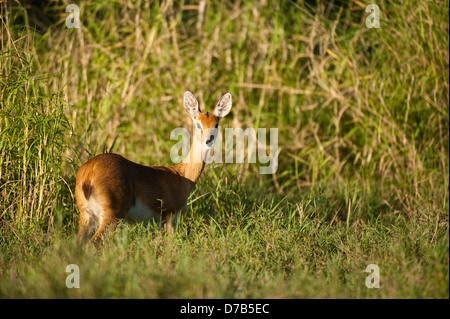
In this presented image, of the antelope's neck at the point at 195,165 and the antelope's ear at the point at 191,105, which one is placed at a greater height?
the antelope's ear at the point at 191,105

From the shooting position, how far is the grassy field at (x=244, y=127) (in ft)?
11.1

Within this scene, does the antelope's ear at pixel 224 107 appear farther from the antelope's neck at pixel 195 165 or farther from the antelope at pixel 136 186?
the antelope's neck at pixel 195 165

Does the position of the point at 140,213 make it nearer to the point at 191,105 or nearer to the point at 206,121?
the point at 206,121

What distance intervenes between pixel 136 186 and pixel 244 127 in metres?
2.92

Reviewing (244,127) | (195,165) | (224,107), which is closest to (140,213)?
(195,165)

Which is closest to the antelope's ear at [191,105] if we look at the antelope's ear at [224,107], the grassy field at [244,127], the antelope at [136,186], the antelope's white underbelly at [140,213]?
the antelope at [136,186]

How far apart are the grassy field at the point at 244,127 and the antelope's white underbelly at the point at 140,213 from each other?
0.32ft

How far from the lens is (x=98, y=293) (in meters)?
3.10

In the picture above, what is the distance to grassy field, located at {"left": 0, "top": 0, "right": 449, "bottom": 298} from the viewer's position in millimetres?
3393

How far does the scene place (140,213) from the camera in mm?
4152

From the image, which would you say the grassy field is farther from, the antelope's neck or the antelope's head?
the antelope's head

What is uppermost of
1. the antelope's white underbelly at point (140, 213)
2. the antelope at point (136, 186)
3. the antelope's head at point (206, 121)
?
the antelope's head at point (206, 121)

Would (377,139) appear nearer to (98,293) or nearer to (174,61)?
(174,61)

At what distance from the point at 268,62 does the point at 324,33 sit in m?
0.74
